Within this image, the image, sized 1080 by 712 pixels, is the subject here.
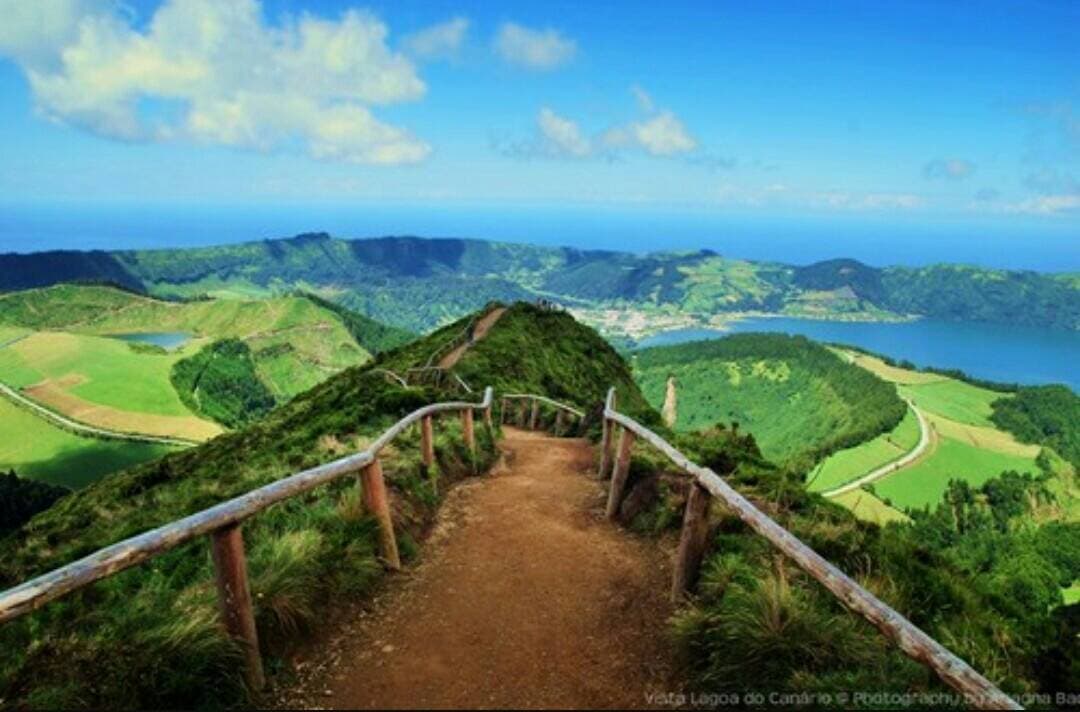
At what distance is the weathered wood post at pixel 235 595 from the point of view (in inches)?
193

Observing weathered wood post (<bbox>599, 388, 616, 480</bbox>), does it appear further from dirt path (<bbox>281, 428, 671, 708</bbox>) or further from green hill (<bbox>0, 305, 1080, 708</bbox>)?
dirt path (<bbox>281, 428, 671, 708</bbox>)

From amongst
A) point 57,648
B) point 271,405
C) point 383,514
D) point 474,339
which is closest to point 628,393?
point 474,339

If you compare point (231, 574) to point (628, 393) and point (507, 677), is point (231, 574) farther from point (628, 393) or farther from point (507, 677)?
point (628, 393)

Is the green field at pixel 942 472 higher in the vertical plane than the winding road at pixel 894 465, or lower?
lower

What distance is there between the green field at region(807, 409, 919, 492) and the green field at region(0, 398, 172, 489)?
99.7 meters

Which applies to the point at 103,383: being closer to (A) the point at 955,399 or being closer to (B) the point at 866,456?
(B) the point at 866,456

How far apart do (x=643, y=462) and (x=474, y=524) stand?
8.95 ft

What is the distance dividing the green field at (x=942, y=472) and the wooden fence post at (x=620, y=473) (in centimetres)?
9912

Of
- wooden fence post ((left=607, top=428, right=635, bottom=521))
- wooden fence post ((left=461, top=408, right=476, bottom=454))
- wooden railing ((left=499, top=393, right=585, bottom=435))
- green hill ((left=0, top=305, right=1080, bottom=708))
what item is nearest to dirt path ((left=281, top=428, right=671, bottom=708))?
wooden fence post ((left=607, top=428, right=635, bottom=521))

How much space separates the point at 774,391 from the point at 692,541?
16412cm

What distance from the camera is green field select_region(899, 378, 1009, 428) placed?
471 ft

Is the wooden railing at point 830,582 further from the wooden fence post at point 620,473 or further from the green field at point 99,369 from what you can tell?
the green field at point 99,369

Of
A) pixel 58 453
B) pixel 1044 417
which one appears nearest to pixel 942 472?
Answer: pixel 1044 417

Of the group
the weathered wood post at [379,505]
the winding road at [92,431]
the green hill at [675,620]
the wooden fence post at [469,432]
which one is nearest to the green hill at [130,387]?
the winding road at [92,431]
